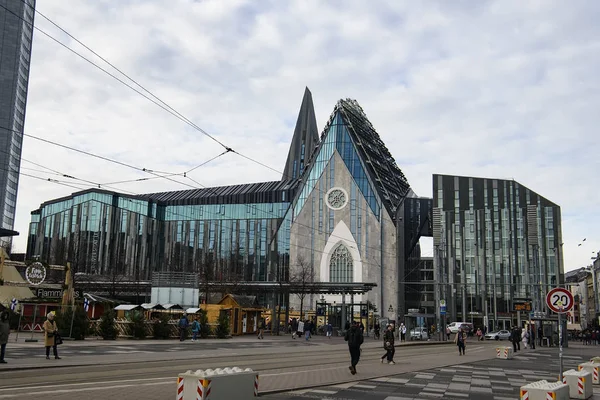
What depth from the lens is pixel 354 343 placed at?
1941 cm

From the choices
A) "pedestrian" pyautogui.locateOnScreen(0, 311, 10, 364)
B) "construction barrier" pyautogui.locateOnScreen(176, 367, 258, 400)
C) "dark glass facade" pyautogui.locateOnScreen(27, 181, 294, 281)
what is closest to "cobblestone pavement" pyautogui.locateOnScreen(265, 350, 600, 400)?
"construction barrier" pyautogui.locateOnScreen(176, 367, 258, 400)

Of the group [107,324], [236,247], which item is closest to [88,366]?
[107,324]

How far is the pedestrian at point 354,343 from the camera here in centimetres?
1905

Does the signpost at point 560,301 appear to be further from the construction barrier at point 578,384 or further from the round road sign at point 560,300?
the construction barrier at point 578,384

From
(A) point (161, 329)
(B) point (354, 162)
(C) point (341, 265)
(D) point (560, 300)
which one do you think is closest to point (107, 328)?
(A) point (161, 329)

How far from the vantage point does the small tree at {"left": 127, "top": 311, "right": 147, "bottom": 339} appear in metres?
37.1

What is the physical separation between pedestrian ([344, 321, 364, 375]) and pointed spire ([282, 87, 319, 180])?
110 meters

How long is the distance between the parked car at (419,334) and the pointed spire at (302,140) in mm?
72692

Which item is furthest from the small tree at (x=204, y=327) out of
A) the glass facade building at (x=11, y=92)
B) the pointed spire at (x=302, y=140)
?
the glass facade building at (x=11, y=92)

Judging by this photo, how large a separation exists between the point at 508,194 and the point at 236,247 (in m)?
48.8

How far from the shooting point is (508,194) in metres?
89.2

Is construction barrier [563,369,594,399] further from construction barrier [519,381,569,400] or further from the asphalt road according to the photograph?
the asphalt road

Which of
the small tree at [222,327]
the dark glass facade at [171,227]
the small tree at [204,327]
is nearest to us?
the small tree at [204,327]

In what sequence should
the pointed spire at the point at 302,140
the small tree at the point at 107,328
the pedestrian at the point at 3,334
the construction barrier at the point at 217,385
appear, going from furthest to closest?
the pointed spire at the point at 302,140, the small tree at the point at 107,328, the pedestrian at the point at 3,334, the construction barrier at the point at 217,385
